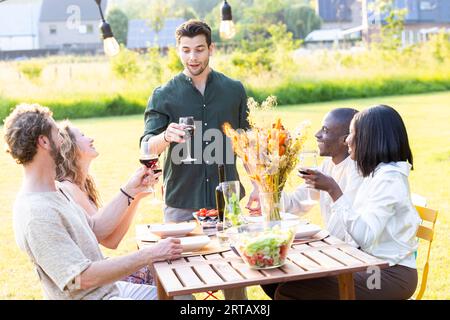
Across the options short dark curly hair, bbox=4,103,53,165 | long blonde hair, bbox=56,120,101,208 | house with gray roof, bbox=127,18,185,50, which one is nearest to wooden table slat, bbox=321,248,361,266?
short dark curly hair, bbox=4,103,53,165

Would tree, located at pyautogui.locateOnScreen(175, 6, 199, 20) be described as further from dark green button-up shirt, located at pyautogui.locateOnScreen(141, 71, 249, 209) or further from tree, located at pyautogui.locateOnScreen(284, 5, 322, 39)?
dark green button-up shirt, located at pyautogui.locateOnScreen(141, 71, 249, 209)

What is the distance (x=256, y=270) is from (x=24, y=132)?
0.99 m

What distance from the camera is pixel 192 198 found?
13.5 feet

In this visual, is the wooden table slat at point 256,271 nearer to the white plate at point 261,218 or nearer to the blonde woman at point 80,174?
the white plate at point 261,218

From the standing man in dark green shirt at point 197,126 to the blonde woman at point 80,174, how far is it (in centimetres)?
51

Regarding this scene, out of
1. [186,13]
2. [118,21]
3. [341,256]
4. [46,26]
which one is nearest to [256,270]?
[341,256]

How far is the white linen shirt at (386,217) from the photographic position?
3000 millimetres

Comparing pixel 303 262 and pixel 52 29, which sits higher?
pixel 52 29

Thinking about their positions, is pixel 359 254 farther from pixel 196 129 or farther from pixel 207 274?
pixel 196 129

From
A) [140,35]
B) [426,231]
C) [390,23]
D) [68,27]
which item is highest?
[68,27]

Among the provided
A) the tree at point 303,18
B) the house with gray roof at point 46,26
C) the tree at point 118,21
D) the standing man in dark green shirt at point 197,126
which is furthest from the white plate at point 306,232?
A: the tree at point 118,21

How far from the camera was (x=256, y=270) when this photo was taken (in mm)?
2740
